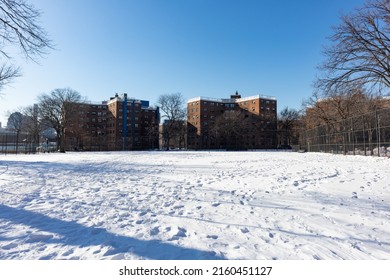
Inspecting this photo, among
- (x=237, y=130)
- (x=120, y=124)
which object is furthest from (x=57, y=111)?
(x=237, y=130)

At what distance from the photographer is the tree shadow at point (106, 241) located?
278 centimetres

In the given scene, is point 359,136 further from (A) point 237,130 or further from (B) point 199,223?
(A) point 237,130

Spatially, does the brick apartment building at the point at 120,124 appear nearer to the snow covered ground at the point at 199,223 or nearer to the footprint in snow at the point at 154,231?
the snow covered ground at the point at 199,223

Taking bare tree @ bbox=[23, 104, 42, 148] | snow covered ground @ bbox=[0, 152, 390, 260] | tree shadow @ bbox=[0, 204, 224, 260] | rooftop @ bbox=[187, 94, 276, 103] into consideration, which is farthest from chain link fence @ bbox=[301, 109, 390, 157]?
bare tree @ bbox=[23, 104, 42, 148]

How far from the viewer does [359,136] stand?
66.5 ft

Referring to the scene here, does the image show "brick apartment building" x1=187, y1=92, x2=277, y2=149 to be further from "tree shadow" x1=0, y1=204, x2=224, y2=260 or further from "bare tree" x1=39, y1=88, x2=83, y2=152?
"tree shadow" x1=0, y1=204, x2=224, y2=260

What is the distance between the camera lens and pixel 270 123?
77562 mm

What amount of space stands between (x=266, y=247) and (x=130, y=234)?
6.51 feet

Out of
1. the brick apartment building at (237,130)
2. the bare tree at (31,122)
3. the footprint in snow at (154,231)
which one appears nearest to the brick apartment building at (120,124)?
the bare tree at (31,122)

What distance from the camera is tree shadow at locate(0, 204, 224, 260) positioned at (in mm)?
2775

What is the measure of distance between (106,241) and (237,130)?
6667cm

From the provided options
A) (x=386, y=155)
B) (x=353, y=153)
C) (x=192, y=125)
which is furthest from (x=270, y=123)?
(x=386, y=155)

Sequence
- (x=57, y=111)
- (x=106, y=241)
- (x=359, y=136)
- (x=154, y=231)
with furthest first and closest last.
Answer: (x=57, y=111) → (x=359, y=136) → (x=154, y=231) → (x=106, y=241)
